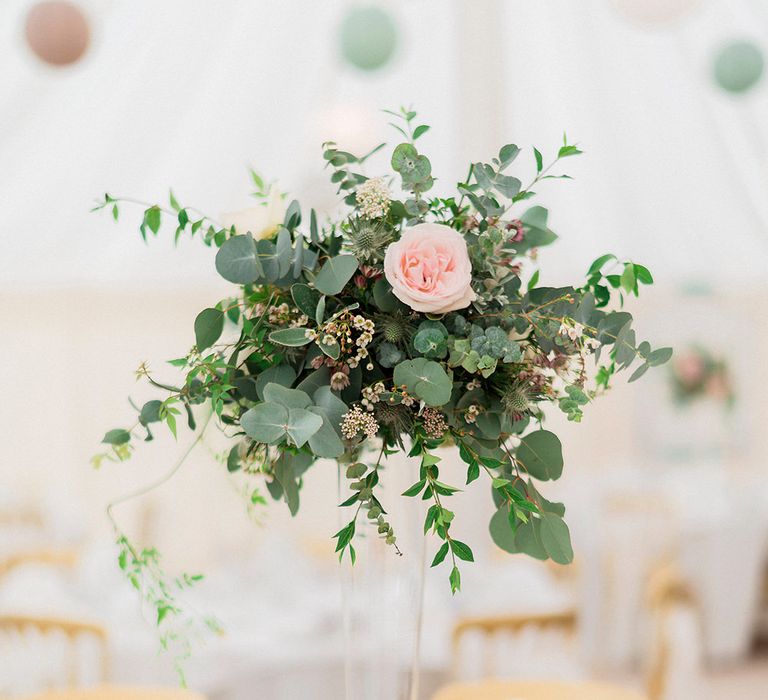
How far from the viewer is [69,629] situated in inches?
98.6

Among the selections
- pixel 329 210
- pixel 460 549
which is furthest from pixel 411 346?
pixel 329 210

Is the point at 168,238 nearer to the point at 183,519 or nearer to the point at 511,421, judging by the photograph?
the point at 183,519

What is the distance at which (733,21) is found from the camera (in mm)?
4285

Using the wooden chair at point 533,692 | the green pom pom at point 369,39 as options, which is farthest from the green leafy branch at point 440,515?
the green pom pom at point 369,39

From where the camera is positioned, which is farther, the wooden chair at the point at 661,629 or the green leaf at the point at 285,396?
the wooden chair at the point at 661,629

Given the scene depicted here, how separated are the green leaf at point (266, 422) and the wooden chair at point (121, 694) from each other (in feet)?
2.74

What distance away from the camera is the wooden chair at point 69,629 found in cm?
246

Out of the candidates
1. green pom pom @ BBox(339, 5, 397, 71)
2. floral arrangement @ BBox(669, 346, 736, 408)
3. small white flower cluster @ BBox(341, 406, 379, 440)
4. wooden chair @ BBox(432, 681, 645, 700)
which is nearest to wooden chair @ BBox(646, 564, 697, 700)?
wooden chair @ BBox(432, 681, 645, 700)

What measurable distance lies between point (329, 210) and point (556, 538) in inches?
57.1

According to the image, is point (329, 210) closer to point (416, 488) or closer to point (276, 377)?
point (276, 377)

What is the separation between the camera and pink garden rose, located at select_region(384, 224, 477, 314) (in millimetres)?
1200

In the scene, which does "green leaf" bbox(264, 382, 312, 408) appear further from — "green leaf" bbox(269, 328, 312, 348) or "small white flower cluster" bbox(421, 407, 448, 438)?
"small white flower cluster" bbox(421, 407, 448, 438)

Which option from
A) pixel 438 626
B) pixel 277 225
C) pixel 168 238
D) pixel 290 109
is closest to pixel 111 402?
pixel 168 238

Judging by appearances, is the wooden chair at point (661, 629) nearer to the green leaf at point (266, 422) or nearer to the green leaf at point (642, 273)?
the green leaf at point (642, 273)
